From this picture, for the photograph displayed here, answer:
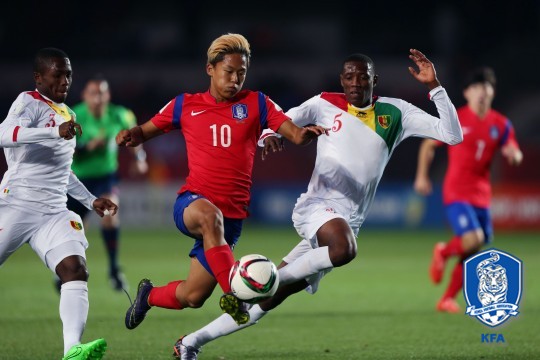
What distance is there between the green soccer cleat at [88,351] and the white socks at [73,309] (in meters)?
0.21

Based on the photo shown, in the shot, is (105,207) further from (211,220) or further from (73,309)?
(211,220)

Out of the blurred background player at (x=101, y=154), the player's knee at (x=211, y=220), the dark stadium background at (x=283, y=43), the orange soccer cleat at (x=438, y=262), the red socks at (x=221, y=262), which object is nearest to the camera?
the red socks at (x=221, y=262)

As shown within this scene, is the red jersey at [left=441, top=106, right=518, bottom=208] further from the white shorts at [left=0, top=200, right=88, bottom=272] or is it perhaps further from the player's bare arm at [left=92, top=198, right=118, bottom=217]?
the white shorts at [left=0, top=200, right=88, bottom=272]

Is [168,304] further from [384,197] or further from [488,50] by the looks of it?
[488,50]

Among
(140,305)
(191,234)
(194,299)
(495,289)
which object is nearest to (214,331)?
(194,299)

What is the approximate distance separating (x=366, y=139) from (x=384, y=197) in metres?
15.3

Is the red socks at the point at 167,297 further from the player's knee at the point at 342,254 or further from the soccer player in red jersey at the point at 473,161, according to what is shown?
the soccer player in red jersey at the point at 473,161

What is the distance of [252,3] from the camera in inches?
1307

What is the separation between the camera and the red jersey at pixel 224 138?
21.2 feet

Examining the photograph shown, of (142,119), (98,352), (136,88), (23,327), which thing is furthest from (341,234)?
(136,88)

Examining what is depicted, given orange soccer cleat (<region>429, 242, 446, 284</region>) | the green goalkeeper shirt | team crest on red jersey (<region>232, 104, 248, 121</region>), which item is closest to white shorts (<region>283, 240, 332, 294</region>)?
team crest on red jersey (<region>232, 104, 248, 121</region>)

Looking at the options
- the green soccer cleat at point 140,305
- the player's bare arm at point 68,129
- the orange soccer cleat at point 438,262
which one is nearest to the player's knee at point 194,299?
the green soccer cleat at point 140,305

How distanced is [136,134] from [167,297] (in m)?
1.22

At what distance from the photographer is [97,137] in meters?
11.4
